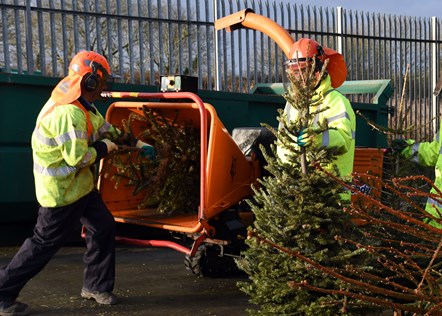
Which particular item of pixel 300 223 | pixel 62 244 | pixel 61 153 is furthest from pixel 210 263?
pixel 300 223

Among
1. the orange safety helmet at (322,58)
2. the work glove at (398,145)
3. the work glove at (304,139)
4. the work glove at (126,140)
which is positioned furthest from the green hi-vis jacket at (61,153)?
the work glove at (398,145)

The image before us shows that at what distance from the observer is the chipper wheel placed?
5469mm

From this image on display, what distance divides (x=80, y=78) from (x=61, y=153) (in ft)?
1.83

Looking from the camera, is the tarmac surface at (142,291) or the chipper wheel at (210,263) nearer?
the tarmac surface at (142,291)

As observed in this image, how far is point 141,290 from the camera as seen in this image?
5.18m

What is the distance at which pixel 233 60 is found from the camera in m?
10.3

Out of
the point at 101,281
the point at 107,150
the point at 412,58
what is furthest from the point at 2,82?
the point at 412,58

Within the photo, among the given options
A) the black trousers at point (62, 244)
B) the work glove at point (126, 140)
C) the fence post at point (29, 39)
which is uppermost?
the fence post at point (29, 39)

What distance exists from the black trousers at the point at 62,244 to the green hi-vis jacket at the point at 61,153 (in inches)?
3.6

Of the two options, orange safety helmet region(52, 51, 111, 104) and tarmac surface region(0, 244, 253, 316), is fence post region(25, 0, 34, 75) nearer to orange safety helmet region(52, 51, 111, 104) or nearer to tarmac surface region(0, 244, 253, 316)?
tarmac surface region(0, 244, 253, 316)

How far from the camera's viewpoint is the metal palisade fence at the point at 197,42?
27.2 ft

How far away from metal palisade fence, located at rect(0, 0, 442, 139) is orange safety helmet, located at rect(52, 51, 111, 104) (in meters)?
3.31

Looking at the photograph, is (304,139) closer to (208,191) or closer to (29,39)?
(208,191)

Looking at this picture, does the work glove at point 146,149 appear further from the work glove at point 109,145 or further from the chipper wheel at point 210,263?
the chipper wheel at point 210,263
